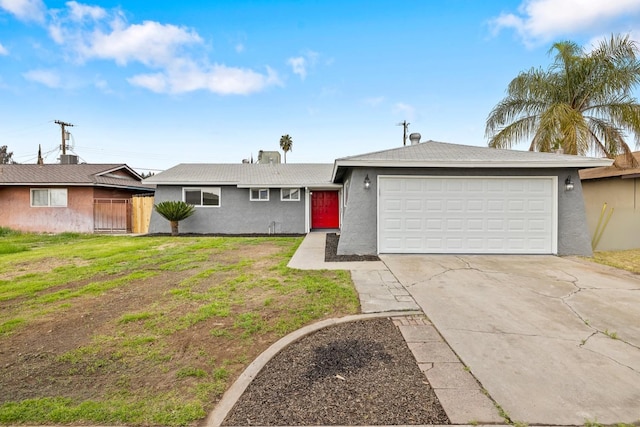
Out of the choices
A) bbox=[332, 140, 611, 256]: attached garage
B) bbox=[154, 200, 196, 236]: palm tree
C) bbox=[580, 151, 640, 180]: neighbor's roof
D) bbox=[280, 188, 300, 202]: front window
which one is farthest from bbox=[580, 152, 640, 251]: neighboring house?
bbox=[154, 200, 196, 236]: palm tree

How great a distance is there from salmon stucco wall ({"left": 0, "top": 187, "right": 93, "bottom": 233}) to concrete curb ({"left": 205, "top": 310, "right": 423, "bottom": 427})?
54.3 ft

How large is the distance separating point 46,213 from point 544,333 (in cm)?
2049

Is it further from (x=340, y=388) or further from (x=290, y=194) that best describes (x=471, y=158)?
(x=290, y=194)

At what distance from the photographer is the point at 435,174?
8336mm

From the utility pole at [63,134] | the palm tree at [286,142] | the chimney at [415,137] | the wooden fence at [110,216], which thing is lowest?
the wooden fence at [110,216]

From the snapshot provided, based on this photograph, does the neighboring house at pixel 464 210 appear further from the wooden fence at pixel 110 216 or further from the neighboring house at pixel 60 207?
the neighboring house at pixel 60 207

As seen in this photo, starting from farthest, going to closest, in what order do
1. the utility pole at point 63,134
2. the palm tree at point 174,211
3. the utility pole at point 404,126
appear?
the utility pole at point 404,126, the utility pole at point 63,134, the palm tree at point 174,211

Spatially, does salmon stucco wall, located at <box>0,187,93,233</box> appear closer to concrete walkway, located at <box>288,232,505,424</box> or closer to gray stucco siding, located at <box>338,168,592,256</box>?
gray stucco siding, located at <box>338,168,592,256</box>

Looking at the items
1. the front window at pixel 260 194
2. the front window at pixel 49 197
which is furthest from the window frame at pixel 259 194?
the front window at pixel 49 197

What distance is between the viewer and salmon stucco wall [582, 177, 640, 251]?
973 cm

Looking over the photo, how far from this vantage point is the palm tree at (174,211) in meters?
13.6

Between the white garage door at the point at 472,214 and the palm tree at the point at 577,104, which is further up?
the palm tree at the point at 577,104

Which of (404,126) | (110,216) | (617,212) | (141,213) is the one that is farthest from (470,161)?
(404,126)

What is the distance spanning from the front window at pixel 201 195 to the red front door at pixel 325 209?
4.76m
